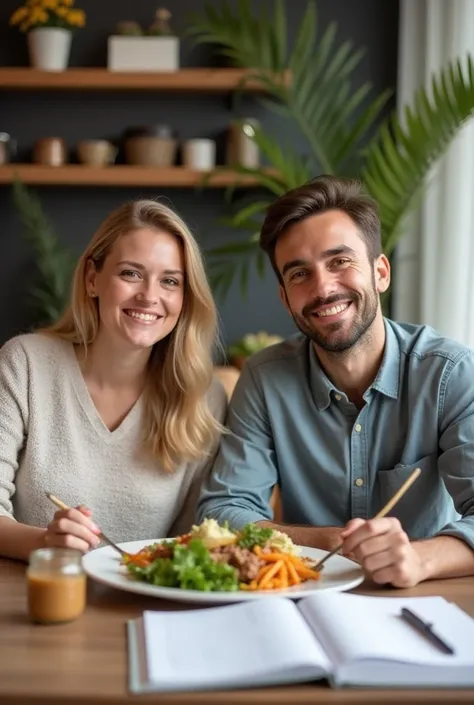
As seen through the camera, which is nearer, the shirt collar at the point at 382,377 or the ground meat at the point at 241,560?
the ground meat at the point at 241,560

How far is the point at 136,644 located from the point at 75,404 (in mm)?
1006

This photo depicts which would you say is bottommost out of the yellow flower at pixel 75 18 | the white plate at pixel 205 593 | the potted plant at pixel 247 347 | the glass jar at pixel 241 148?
the potted plant at pixel 247 347

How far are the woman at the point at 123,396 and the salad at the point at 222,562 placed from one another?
1.79ft

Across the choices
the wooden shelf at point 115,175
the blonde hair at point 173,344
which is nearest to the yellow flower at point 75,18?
the wooden shelf at point 115,175

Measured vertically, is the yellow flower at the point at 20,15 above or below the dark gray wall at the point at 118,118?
above

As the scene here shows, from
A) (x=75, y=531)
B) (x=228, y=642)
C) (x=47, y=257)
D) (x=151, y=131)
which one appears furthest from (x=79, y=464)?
(x=151, y=131)

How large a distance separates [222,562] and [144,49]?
3.28 meters

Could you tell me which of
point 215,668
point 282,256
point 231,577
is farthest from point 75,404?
point 215,668

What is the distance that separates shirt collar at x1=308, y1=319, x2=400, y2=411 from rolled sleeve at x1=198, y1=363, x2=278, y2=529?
0.41ft

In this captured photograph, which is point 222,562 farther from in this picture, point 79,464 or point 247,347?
point 247,347

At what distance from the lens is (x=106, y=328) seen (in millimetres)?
2264

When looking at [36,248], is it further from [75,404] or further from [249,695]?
[249,695]

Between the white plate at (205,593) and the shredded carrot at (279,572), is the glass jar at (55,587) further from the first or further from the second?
the shredded carrot at (279,572)

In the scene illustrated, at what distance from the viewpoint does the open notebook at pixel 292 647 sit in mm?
1146
